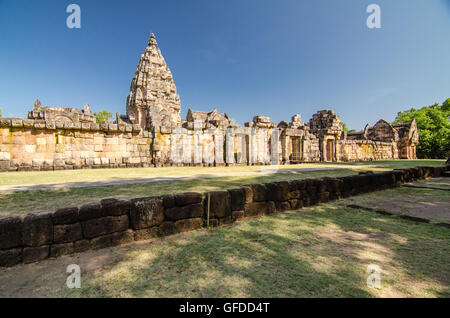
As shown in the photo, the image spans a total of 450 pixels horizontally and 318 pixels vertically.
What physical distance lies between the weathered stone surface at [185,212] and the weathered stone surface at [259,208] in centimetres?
90

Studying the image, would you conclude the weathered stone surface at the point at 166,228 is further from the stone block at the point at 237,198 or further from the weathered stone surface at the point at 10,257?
the weathered stone surface at the point at 10,257

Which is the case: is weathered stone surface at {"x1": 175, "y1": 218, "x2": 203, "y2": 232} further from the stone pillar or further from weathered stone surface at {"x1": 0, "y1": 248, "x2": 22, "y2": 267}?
the stone pillar

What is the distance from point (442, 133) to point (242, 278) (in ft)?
135

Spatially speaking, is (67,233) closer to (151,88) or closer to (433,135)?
(151,88)

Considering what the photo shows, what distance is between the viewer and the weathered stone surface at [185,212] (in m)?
2.83

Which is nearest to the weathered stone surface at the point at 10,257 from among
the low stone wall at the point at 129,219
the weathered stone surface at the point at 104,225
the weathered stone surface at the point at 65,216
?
the low stone wall at the point at 129,219

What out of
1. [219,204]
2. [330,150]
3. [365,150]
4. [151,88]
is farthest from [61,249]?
[151,88]

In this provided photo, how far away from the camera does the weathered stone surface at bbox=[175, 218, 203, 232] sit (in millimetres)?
2889

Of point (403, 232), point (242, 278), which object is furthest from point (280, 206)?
point (242, 278)

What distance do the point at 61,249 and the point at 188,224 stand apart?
4.81 feet

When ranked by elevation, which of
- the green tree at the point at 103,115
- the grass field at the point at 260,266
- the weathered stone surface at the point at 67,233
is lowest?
the grass field at the point at 260,266

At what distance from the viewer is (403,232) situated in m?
2.93

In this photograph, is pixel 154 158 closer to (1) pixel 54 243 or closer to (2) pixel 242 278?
(1) pixel 54 243

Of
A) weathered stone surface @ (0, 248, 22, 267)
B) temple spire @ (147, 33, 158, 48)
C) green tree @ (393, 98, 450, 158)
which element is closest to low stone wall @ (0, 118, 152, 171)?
weathered stone surface @ (0, 248, 22, 267)
